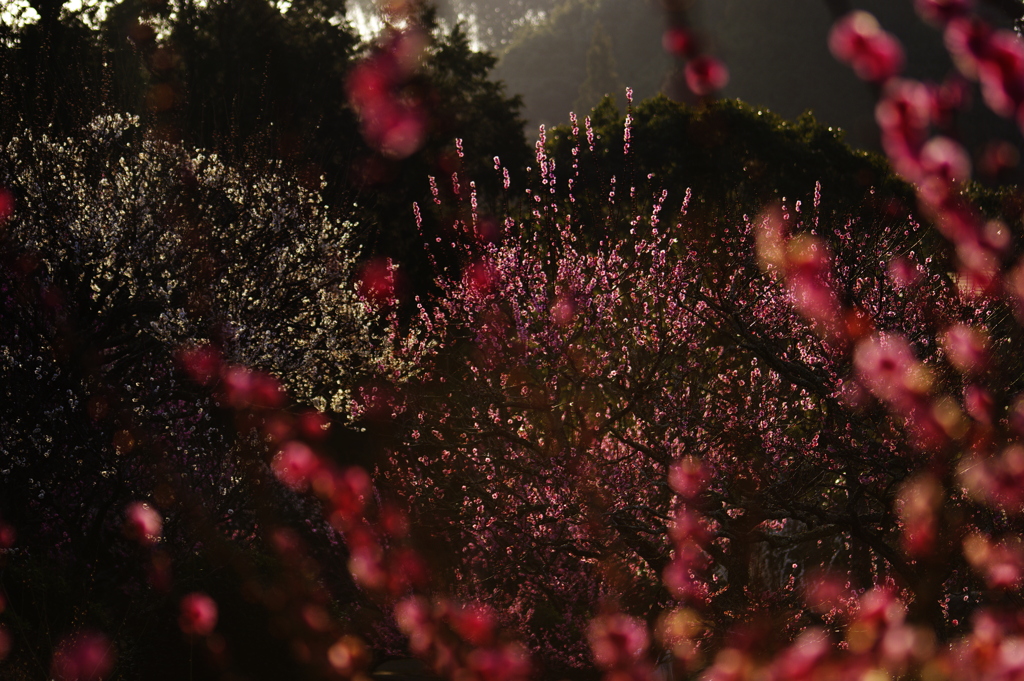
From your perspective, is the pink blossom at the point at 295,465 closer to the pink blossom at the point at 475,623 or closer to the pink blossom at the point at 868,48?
the pink blossom at the point at 475,623

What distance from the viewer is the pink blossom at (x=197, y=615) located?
14875 mm

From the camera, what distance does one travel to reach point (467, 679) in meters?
8.34

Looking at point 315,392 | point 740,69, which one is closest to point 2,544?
point 315,392

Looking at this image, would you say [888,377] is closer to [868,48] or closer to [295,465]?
[868,48]

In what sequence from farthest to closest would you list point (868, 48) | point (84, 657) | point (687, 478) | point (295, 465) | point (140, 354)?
point (295, 465) < point (140, 354) < point (84, 657) < point (687, 478) < point (868, 48)

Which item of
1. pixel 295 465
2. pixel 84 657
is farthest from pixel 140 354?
pixel 84 657

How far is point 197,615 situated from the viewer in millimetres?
15055

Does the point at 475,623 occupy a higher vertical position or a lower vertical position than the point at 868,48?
lower

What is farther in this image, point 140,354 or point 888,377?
point 140,354

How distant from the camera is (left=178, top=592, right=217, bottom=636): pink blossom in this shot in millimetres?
14875

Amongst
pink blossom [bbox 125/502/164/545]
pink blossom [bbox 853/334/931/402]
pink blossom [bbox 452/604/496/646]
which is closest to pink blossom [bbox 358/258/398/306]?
pink blossom [bbox 452/604/496/646]

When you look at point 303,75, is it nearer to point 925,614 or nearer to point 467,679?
point 467,679

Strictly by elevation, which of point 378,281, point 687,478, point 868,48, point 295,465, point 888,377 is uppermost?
point 378,281

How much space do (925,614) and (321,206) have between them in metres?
17.5
